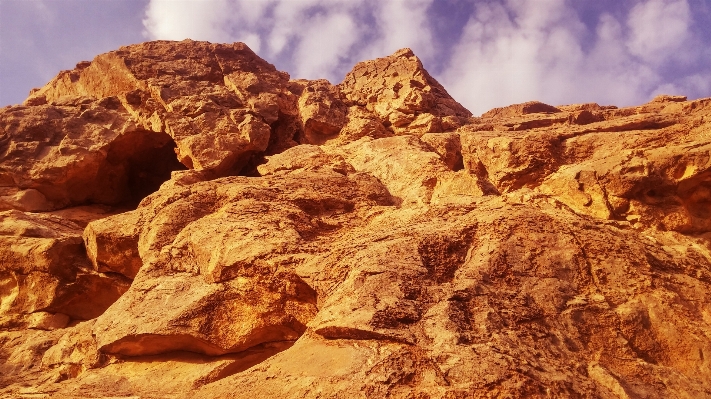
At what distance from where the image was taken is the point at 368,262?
6215 millimetres

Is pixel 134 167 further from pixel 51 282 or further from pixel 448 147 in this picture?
pixel 448 147

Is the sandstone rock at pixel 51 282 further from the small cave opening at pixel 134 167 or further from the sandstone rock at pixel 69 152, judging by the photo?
the small cave opening at pixel 134 167

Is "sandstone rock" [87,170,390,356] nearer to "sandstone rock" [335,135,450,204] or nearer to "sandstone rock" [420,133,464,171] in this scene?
"sandstone rock" [335,135,450,204]

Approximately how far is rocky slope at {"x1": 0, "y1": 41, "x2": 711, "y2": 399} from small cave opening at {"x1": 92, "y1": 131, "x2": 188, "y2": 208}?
78 centimetres

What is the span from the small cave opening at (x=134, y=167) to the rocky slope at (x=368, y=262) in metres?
0.78

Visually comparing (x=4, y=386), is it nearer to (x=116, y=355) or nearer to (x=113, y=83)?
(x=116, y=355)

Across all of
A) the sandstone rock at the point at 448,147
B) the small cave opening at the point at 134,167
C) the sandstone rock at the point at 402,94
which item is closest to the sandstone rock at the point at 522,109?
the sandstone rock at the point at 402,94

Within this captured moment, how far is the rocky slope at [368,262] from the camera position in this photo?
5.17 m

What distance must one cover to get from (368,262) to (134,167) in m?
12.7

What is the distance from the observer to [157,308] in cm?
716

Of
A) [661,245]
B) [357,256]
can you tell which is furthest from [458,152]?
[357,256]

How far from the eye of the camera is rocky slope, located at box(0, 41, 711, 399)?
5.17 m

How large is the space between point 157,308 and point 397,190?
491 cm

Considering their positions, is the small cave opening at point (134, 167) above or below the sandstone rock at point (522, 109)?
below
